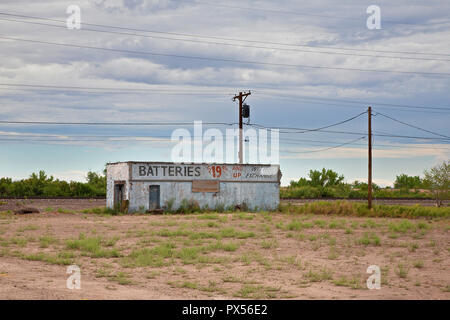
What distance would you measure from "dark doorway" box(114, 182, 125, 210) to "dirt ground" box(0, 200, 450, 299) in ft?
30.5

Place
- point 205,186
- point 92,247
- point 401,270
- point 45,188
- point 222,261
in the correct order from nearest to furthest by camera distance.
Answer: point 401,270 < point 222,261 < point 92,247 < point 205,186 < point 45,188

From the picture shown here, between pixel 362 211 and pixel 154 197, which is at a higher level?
pixel 154 197

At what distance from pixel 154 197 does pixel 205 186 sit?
362cm

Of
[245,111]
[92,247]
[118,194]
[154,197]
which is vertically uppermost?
[245,111]

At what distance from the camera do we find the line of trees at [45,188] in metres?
53.5

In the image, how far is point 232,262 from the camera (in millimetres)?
15062

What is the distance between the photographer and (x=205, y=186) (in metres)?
36.0

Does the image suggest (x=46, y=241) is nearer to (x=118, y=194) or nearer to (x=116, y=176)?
(x=118, y=194)

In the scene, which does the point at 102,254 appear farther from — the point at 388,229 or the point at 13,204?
the point at 13,204

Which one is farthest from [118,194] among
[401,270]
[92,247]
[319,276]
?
[401,270]

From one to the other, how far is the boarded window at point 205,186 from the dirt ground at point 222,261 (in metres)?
10.7

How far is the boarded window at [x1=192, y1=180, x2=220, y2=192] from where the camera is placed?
35.8 m

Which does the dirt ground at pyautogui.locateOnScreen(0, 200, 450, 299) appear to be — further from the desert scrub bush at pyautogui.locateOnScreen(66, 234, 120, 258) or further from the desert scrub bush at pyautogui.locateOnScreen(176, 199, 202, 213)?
the desert scrub bush at pyautogui.locateOnScreen(176, 199, 202, 213)
